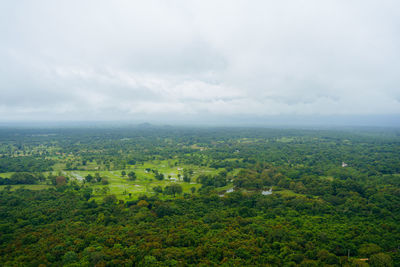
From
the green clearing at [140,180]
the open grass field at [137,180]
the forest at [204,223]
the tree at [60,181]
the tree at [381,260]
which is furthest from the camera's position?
the tree at [60,181]

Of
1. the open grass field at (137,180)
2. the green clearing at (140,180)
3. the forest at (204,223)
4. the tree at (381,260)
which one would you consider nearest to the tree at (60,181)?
the forest at (204,223)

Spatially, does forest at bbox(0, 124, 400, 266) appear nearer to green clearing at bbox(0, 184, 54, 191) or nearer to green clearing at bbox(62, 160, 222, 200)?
green clearing at bbox(0, 184, 54, 191)

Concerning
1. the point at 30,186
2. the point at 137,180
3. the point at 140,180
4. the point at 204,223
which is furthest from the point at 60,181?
the point at 204,223

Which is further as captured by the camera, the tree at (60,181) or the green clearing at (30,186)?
the tree at (60,181)

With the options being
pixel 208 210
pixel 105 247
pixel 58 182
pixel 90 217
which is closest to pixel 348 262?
pixel 208 210

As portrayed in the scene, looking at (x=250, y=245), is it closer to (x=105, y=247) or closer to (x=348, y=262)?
(x=348, y=262)

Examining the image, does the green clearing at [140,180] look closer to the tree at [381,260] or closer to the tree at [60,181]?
the tree at [60,181]

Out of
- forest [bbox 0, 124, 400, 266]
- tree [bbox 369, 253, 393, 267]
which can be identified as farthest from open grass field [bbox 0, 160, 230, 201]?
tree [bbox 369, 253, 393, 267]

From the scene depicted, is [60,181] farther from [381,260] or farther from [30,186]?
[381,260]

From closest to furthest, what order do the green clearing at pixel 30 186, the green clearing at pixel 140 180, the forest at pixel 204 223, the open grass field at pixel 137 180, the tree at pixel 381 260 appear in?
the tree at pixel 381 260
the forest at pixel 204 223
the green clearing at pixel 140 180
the open grass field at pixel 137 180
the green clearing at pixel 30 186

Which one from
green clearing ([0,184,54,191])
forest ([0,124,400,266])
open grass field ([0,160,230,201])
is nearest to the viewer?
forest ([0,124,400,266])

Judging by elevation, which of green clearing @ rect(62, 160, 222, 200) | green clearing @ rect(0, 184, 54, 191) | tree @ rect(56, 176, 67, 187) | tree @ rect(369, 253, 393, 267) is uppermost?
tree @ rect(369, 253, 393, 267)
